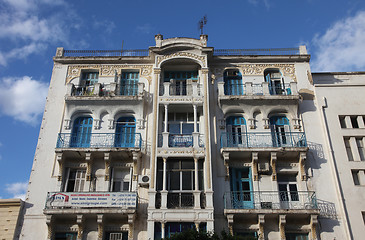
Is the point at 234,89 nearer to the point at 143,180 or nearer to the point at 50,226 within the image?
the point at 143,180

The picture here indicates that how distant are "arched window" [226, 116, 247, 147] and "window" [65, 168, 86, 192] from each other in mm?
7554

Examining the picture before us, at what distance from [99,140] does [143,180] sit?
10.8 feet

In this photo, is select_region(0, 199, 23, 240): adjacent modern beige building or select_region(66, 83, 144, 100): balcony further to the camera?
select_region(66, 83, 144, 100): balcony

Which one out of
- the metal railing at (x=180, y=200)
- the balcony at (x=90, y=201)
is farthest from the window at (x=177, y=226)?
the balcony at (x=90, y=201)

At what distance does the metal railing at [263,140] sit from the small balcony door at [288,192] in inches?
65.4

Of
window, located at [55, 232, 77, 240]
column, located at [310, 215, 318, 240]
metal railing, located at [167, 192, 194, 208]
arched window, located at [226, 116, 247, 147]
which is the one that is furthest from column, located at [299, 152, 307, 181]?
window, located at [55, 232, 77, 240]

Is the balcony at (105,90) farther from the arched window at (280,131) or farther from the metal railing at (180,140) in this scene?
the arched window at (280,131)

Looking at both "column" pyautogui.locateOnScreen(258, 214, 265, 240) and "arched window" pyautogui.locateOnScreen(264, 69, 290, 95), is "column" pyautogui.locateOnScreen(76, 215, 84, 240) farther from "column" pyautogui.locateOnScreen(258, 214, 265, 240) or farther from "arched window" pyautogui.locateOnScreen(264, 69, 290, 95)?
"arched window" pyautogui.locateOnScreen(264, 69, 290, 95)

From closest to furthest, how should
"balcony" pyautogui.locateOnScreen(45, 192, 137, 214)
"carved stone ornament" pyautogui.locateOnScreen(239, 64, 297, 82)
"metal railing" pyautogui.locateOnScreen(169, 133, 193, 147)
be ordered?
"balcony" pyautogui.locateOnScreen(45, 192, 137, 214), "metal railing" pyautogui.locateOnScreen(169, 133, 193, 147), "carved stone ornament" pyautogui.locateOnScreen(239, 64, 297, 82)

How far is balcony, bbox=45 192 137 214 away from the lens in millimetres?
16781

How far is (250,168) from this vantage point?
733 inches

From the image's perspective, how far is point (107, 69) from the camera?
2161 centimetres

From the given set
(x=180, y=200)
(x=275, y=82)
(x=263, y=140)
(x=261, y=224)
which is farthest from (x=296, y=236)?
(x=275, y=82)

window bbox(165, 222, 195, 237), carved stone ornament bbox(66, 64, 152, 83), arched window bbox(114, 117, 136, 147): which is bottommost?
window bbox(165, 222, 195, 237)
